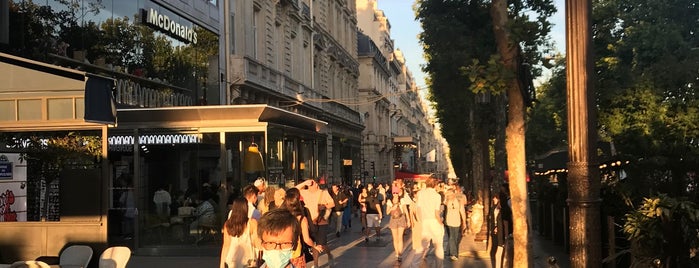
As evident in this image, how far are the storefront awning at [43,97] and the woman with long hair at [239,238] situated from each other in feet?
6.59

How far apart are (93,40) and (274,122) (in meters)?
5.40

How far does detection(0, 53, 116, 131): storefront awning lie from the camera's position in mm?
8781

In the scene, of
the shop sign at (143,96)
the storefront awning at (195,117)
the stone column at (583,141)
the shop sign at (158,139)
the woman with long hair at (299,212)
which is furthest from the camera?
the shop sign at (143,96)

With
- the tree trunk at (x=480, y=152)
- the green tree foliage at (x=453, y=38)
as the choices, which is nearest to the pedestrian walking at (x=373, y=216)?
the tree trunk at (x=480, y=152)

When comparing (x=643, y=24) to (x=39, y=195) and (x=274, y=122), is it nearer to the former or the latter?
(x=274, y=122)

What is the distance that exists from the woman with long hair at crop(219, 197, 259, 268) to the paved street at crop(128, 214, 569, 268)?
12.1 ft

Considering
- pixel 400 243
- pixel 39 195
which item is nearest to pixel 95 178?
Answer: pixel 39 195

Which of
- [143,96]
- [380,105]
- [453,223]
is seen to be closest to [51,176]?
[453,223]

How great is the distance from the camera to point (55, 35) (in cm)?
1584

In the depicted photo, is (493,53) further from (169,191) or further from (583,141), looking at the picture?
(583,141)

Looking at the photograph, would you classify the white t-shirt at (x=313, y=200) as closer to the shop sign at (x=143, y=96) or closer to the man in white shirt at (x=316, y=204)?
the man in white shirt at (x=316, y=204)

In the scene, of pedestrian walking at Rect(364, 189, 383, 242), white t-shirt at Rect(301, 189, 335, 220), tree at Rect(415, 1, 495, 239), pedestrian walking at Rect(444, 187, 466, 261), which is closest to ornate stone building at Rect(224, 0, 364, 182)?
pedestrian walking at Rect(364, 189, 383, 242)

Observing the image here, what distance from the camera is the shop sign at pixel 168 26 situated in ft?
65.4

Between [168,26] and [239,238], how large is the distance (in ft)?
45.8
